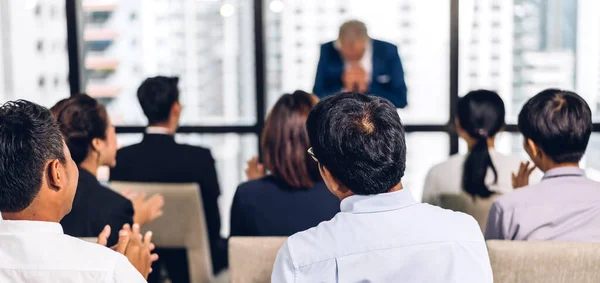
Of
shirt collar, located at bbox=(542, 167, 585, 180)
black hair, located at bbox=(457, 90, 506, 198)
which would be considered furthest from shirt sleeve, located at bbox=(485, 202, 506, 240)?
black hair, located at bbox=(457, 90, 506, 198)

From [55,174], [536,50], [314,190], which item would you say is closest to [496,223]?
[314,190]

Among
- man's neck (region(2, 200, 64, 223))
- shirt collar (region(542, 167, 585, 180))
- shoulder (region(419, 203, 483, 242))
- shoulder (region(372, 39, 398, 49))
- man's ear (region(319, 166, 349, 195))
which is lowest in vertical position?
shirt collar (region(542, 167, 585, 180))

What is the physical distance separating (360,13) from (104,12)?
1490 millimetres

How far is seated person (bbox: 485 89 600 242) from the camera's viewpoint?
2.02m

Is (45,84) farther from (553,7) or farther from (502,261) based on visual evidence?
(502,261)

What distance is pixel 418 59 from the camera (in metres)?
4.11

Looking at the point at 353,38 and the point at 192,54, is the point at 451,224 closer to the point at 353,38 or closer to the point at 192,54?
the point at 353,38

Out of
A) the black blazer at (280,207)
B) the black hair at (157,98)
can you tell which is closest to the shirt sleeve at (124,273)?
the black blazer at (280,207)

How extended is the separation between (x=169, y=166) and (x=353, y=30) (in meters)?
1.31

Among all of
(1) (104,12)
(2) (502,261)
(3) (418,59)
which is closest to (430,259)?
(2) (502,261)

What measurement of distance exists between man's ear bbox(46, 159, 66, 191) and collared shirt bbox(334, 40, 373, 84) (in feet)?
8.41

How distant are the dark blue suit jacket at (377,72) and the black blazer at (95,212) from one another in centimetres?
185

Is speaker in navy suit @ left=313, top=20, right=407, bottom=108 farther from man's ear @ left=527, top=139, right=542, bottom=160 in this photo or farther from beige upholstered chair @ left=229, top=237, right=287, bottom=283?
beige upholstered chair @ left=229, top=237, right=287, bottom=283

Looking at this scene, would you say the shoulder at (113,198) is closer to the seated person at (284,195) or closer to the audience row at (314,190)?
the audience row at (314,190)
